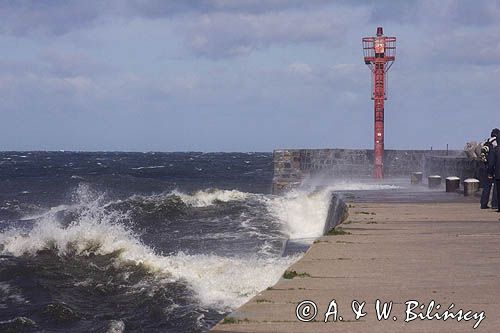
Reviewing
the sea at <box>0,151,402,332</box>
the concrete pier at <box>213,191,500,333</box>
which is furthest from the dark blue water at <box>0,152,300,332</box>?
the concrete pier at <box>213,191,500,333</box>

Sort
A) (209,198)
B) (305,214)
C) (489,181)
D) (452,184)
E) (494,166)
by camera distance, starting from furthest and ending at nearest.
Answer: (209,198)
(305,214)
(452,184)
(489,181)
(494,166)

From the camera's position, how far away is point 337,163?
34.9m

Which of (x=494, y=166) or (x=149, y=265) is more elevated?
(x=494, y=166)

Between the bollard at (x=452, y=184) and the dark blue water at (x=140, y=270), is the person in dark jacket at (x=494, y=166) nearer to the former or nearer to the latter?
the dark blue water at (x=140, y=270)

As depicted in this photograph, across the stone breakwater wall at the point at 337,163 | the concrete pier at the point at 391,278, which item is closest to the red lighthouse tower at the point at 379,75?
the stone breakwater wall at the point at 337,163

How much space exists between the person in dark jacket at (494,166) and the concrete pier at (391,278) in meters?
0.99

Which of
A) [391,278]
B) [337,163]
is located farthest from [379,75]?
[391,278]

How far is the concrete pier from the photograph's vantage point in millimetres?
5141

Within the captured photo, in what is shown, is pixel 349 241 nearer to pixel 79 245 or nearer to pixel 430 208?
pixel 430 208

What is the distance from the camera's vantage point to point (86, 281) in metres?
12.8

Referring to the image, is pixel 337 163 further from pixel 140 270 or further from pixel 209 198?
pixel 140 270

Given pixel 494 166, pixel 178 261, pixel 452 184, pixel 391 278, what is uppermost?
pixel 494 166

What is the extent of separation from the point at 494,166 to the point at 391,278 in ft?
21.8

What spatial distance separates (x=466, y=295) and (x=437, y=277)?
86 centimetres
